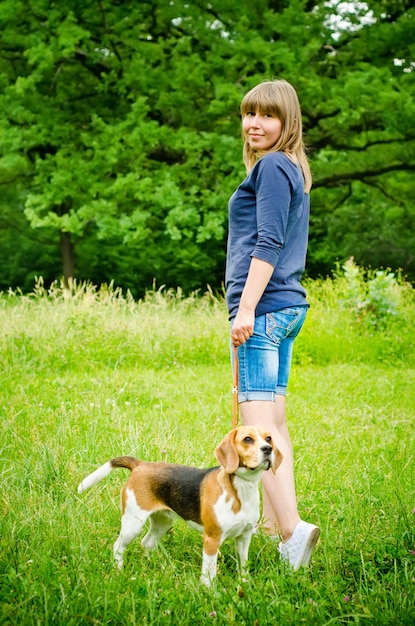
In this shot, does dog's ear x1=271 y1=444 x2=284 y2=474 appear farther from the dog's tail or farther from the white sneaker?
the dog's tail

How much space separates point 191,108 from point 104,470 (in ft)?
42.0

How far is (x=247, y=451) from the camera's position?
278 cm

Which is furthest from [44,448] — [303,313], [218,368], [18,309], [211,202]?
[211,202]

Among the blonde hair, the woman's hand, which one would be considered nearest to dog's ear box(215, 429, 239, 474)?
the woman's hand

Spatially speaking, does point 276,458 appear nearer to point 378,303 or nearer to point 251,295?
point 251,295

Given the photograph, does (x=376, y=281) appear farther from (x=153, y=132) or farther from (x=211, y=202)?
(x=153, y=132)

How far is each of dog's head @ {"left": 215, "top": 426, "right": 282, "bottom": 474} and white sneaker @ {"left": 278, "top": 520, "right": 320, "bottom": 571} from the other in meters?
0.37

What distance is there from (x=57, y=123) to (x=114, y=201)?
2496mm

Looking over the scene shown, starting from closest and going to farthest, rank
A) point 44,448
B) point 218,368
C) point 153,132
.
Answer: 1. point 44,448
2. point 218,368
3. point 153,132

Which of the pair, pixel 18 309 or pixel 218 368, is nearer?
pixel 218 368

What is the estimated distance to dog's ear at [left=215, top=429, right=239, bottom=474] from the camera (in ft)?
9.11

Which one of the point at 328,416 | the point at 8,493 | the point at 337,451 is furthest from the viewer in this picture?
the point at 328,416

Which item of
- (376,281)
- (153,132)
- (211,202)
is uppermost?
(153,132)

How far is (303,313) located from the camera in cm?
317
